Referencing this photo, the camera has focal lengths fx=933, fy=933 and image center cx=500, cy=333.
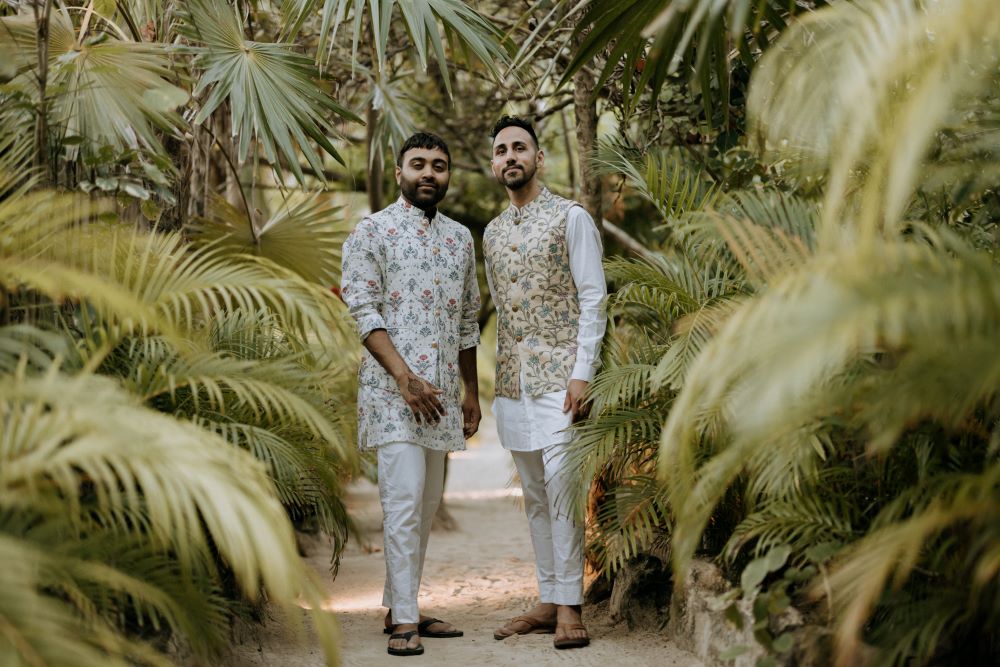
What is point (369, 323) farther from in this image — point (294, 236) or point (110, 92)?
point (294, 236)


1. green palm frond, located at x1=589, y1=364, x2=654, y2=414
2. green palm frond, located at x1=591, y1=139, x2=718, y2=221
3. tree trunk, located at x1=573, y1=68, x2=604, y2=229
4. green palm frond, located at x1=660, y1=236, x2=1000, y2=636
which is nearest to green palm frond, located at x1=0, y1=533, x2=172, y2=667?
green palm frond, located at x1=660, y1=236, x2=1000, y2=636

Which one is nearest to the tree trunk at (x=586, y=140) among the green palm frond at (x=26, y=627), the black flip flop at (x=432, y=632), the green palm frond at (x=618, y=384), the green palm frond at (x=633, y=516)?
the green palm frond at (x=618, y=384)

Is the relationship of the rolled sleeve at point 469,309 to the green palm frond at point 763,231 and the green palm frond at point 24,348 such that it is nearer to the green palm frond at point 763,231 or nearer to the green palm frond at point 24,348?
the green palm frond at point 763,231

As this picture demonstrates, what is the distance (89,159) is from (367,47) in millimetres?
4117

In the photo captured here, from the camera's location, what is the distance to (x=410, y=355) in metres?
3.84

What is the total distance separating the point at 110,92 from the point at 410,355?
1.60 metres

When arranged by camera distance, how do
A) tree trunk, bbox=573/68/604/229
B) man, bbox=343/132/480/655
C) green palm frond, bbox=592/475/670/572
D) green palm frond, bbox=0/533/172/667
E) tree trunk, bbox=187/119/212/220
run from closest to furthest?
green palm frond, bbox=0/533/172/667 → green palm frond, bbox=592/475/670/572 → man, bbox=343/132/480/655 → tree trunk, bbox=573/68/604/229 → tree trunk, bbox=187/119/212/220

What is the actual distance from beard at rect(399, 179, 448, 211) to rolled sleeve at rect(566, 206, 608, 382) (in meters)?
0.58

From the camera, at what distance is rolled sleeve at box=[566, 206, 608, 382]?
12.4 ft

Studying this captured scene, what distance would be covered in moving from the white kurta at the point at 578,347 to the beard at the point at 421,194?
0.57 meters

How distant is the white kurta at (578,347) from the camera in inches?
149

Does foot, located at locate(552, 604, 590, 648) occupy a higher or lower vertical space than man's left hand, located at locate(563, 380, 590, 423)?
lower

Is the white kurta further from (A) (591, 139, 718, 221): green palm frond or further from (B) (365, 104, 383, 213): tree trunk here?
(B) (365, 104, 383, 213): tree trunk

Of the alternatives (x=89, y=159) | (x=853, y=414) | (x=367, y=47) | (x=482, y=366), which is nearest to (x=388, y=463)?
(x=89, y=159)
